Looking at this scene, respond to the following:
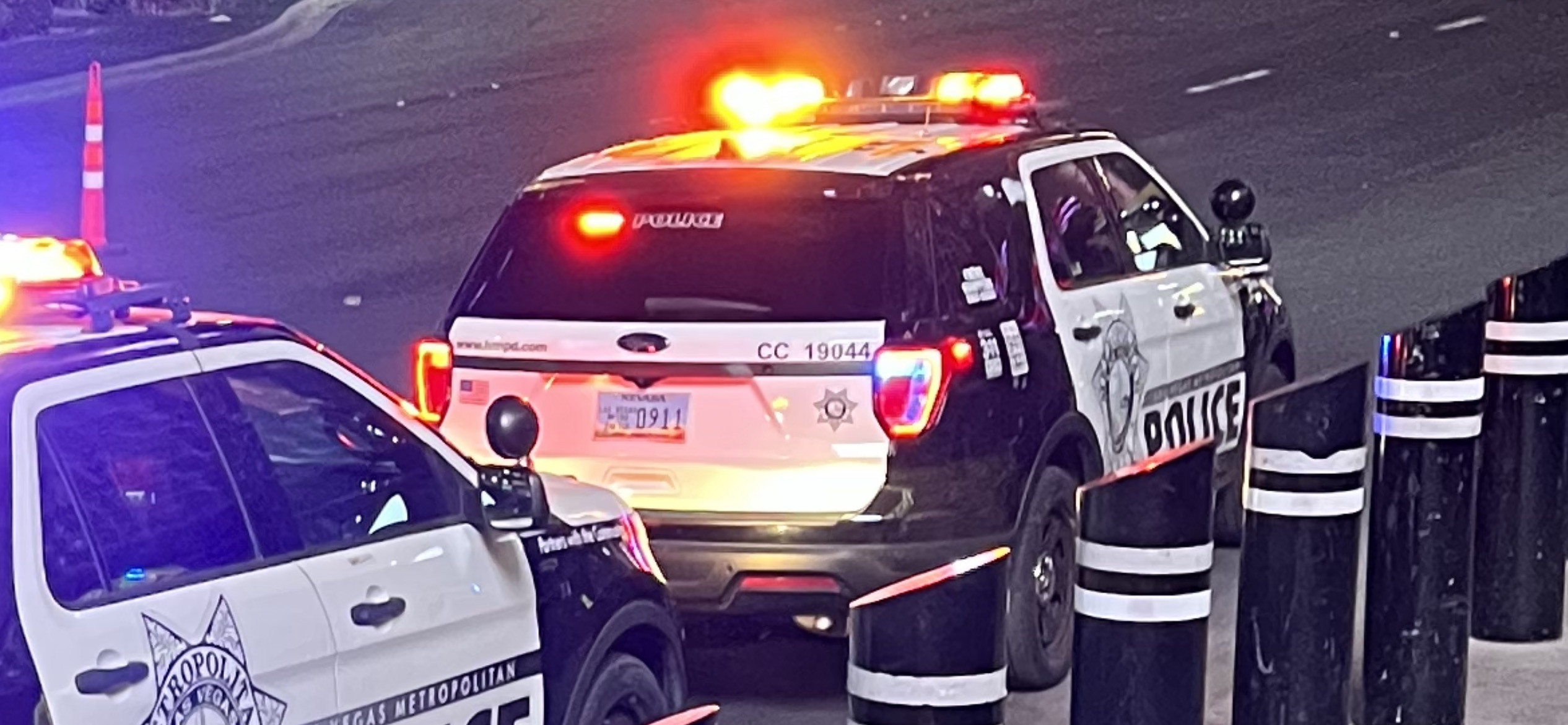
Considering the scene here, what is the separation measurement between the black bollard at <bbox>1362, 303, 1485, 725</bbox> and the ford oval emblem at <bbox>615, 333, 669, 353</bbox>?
1858mm

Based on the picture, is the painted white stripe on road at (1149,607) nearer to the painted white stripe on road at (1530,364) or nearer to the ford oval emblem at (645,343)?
the ford oval emblem at (645,343)

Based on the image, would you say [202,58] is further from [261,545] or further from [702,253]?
[261,545]

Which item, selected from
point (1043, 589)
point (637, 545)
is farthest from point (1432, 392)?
point (637, 545)

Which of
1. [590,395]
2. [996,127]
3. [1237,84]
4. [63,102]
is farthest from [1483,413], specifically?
[63,102]

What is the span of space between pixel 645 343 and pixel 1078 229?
1576mm

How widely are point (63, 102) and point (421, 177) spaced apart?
383 cm

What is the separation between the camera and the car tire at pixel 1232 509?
9234 millimetres

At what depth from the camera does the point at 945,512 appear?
7.08m

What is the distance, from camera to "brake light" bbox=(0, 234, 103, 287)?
4812mm

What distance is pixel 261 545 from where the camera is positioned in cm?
470

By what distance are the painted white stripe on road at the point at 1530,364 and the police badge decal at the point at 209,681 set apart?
4436mm

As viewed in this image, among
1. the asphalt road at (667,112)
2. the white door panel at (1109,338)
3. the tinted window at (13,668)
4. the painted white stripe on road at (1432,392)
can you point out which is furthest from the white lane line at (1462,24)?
the tinted window at (13,668)

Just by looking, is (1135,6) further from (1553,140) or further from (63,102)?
(63,102)

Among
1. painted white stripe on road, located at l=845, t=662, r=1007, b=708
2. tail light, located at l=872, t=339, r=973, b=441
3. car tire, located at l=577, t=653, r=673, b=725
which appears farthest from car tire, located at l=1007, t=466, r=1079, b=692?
painted white stripe on road, located at l=845, t=662, r=1007, b=708
